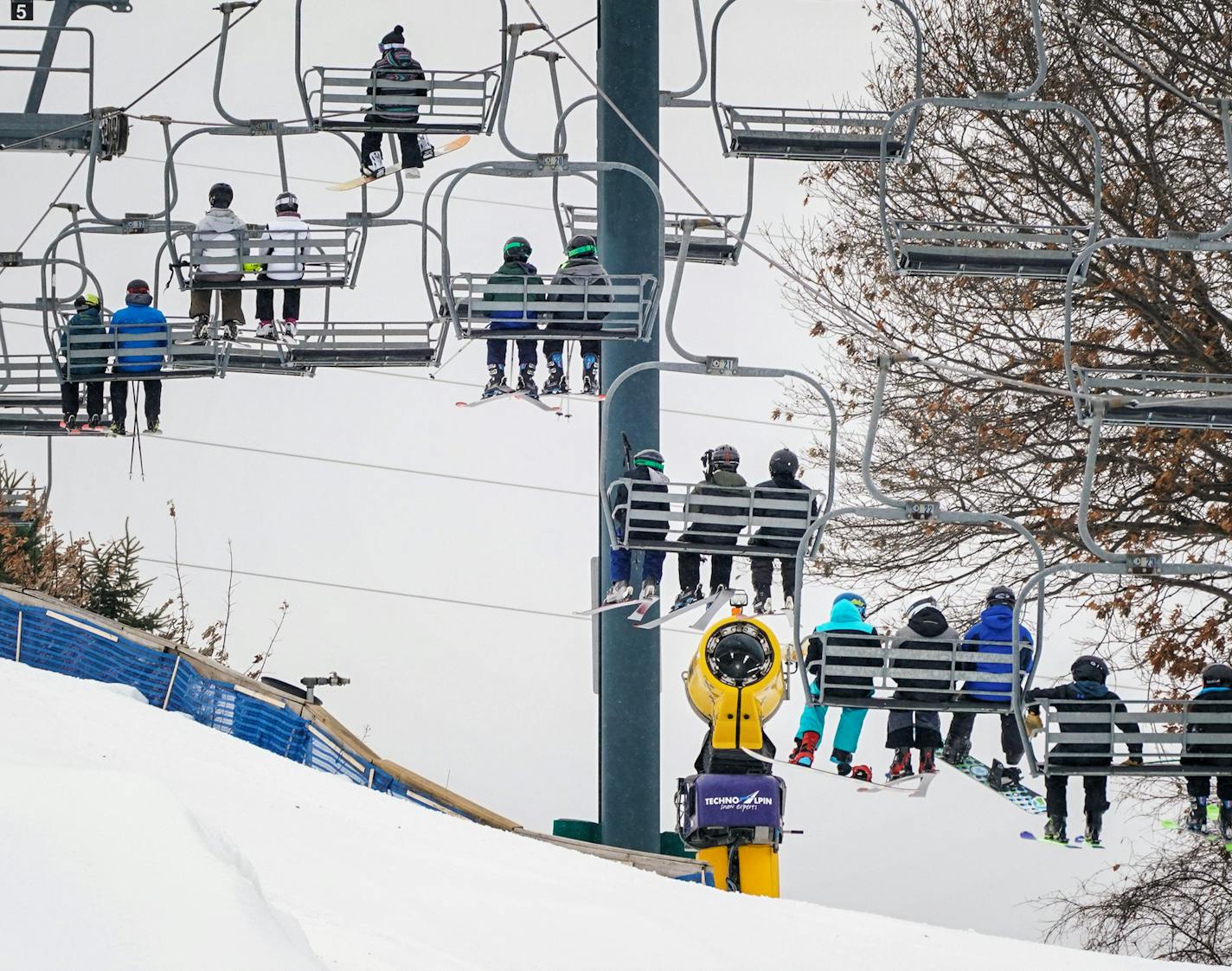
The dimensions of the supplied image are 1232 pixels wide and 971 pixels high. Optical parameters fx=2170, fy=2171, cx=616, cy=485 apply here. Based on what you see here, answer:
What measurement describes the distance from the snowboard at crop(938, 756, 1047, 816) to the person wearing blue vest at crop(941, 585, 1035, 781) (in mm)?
61

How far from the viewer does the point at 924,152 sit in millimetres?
18312

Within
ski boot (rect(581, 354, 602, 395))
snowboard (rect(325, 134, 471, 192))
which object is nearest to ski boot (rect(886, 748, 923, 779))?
ski boot (rect(581, 354, 602, 395))

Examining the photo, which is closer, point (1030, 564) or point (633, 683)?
point (633, 683)

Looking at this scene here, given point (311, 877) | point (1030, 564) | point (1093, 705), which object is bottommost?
point (311, 877)

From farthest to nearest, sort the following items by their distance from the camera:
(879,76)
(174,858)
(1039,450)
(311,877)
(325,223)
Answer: (879,76), (1039,450), (325,223), (311,877), (174,858)

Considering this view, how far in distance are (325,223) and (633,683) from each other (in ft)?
12.1

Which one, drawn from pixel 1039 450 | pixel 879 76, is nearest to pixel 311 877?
pixel 1039 450

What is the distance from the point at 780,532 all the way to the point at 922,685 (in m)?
1.25

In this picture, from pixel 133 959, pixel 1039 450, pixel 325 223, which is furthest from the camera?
pixel 1039 450

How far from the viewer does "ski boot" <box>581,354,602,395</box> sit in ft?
43.4

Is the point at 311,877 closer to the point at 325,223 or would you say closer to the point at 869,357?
the point at 325,223

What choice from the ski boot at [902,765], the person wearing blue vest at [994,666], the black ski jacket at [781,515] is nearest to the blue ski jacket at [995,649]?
the person wearing blue vest at [994,666]

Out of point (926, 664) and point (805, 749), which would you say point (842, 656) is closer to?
point (926, 664)

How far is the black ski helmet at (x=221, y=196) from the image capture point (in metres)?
14.5
